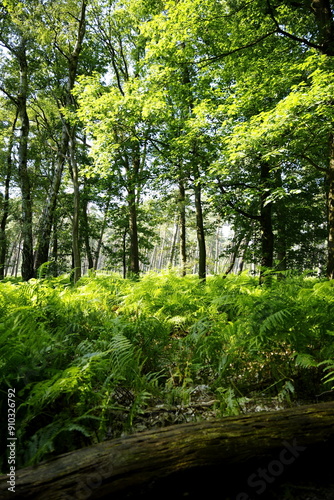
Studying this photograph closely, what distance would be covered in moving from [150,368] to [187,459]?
6.06 feet

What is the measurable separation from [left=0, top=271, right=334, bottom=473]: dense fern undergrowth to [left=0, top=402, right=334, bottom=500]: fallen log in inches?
14.1

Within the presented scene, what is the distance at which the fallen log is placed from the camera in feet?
3.99

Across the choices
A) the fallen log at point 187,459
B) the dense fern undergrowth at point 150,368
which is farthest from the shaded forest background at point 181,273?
the fallen log at point 187,459

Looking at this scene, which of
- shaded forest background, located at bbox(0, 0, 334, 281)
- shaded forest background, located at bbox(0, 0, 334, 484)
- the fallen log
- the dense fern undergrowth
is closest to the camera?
the fallen log

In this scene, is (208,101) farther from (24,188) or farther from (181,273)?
(24,188)

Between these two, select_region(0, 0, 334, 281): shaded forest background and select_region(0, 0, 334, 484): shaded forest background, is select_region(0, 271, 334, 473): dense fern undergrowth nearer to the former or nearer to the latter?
select_region(0, 0, 334, 484): shaded forest background

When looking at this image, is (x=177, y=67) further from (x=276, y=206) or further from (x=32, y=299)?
(x=32, y=299)

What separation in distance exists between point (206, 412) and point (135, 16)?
1521cm

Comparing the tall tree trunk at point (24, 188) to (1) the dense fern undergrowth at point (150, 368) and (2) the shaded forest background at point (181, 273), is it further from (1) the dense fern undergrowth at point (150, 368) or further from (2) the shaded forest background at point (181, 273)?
(1) the dense fern undergrowth at point (150, 368)

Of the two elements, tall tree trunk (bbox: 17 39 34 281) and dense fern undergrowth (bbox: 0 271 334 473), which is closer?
dense fern undergrowth (bbox: 0 271 334 473)

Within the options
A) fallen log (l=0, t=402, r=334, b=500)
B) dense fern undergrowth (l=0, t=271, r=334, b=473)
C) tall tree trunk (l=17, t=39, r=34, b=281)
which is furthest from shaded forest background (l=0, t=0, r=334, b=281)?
fallen log (l=0, t=402, r=334, b=500)

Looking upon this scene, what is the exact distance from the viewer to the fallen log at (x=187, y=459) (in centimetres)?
121

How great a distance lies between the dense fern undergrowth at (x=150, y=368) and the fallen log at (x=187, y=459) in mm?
359

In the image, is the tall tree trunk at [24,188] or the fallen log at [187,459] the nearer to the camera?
the fallen log at [187,459]
